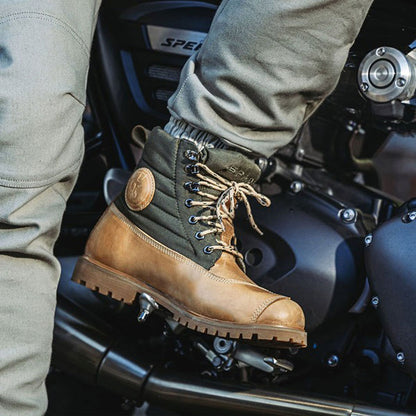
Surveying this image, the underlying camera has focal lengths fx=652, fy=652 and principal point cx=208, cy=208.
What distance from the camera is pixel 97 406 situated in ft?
4.08

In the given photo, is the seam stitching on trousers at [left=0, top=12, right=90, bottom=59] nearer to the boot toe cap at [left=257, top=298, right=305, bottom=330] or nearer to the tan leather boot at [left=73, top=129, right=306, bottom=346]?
the tan leather boot at [left=73, top=129, right=306, bottom=346]

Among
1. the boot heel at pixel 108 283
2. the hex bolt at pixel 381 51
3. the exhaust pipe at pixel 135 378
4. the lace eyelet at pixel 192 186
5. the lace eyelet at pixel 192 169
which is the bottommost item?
the exhaust pipe at pixel 135 378

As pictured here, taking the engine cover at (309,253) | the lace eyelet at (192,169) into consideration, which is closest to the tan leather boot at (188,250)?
the lace eyelet at (192,169)

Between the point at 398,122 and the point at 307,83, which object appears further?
the point at 398,122

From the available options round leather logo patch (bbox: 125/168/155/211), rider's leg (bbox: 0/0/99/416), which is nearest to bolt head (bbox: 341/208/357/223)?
round leather logo patch (bbox: 125/168/155/211)

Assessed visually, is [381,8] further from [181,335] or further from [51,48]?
[181,335]

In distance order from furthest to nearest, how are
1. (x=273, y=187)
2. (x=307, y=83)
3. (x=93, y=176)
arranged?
(x=93, y=176)
(x=273, y=187)
(x=307, y=83)

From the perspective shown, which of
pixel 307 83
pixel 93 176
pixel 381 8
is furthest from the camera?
pixel 93 176

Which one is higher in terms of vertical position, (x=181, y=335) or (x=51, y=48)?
(x=51, y=48)

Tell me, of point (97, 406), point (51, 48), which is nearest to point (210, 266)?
point (51, 48)

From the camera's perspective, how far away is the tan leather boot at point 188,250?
0.83 meters

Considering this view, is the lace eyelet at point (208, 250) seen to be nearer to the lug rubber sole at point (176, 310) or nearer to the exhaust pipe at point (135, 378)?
the lug rubber sole at point (176, 310)

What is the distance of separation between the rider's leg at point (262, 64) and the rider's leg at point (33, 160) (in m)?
0.16

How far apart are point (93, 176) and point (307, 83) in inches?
21.1
